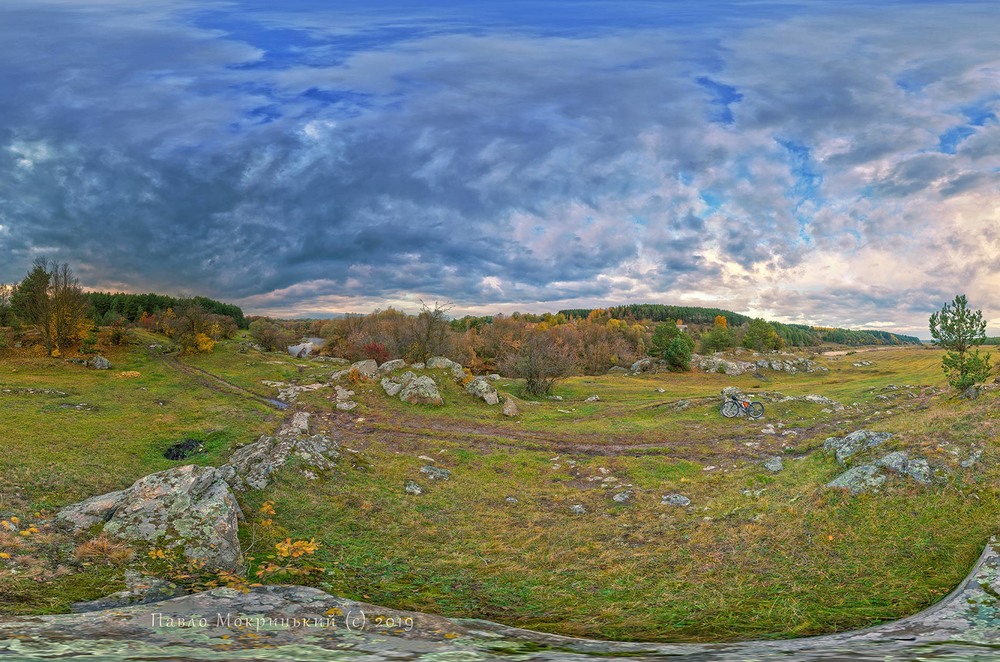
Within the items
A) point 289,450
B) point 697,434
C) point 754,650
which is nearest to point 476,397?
point 697,434

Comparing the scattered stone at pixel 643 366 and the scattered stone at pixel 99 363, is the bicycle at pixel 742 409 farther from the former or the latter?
the scattered stone at pixel 99 363

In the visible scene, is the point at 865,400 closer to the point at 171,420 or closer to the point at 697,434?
the point at 697,434

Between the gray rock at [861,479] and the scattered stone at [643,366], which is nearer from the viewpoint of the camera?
the gray rock at [861,479]

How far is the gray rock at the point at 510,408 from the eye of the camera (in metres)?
36.4

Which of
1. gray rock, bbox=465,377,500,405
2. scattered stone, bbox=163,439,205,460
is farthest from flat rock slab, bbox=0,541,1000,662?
gray rock, bbox=465,377,500,405

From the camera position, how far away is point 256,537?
1120 cm

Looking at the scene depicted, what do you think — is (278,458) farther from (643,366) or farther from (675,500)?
(643,366)

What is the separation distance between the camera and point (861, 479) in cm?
1191

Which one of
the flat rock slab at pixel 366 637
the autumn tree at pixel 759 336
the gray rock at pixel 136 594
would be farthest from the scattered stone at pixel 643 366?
the gray rock at pixel 136 594

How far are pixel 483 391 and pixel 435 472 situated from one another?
21597mm

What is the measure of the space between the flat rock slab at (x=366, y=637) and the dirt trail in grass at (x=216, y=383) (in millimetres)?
32701

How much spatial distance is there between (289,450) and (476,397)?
79.8ft

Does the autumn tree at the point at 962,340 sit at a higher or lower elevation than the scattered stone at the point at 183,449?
higher

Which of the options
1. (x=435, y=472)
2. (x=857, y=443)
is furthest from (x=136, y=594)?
(x=857, y=443)
